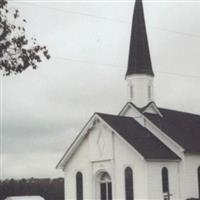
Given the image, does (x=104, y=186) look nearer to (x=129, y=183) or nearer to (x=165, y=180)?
(x=129, y=183)

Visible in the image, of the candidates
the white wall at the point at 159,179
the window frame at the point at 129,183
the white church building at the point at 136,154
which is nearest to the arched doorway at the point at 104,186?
the white church building at the point at 136,154

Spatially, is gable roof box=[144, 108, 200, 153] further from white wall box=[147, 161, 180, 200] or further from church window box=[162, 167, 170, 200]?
church window box=[162, 167, 170, 200]

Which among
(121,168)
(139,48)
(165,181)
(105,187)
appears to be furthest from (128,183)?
(139,48)

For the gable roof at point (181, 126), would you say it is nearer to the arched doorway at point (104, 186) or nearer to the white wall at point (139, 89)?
the white wall at point (139, 89)

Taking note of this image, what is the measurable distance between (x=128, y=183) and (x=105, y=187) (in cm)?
264

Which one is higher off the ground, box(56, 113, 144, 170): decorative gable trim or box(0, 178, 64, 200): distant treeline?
box(56, 113, 144, 170): decorative gable trim

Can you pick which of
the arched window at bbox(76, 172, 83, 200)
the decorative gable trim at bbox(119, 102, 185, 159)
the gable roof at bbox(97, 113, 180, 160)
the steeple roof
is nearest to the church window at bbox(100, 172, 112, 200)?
the arched window at bbox(76, 172, 83, 200)

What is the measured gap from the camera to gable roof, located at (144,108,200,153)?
37.6 m

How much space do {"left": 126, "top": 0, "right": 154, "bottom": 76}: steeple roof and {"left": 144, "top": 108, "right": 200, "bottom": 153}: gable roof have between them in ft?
11.7

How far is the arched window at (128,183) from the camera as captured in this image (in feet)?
118

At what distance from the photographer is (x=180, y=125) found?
41.6m

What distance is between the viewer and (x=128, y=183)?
36.2m

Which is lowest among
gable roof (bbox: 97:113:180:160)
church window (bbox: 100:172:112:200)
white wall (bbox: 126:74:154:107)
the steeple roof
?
church window (bbox: 100:172:112:200)

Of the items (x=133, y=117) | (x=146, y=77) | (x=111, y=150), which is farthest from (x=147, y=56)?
(x=111, y=150)
